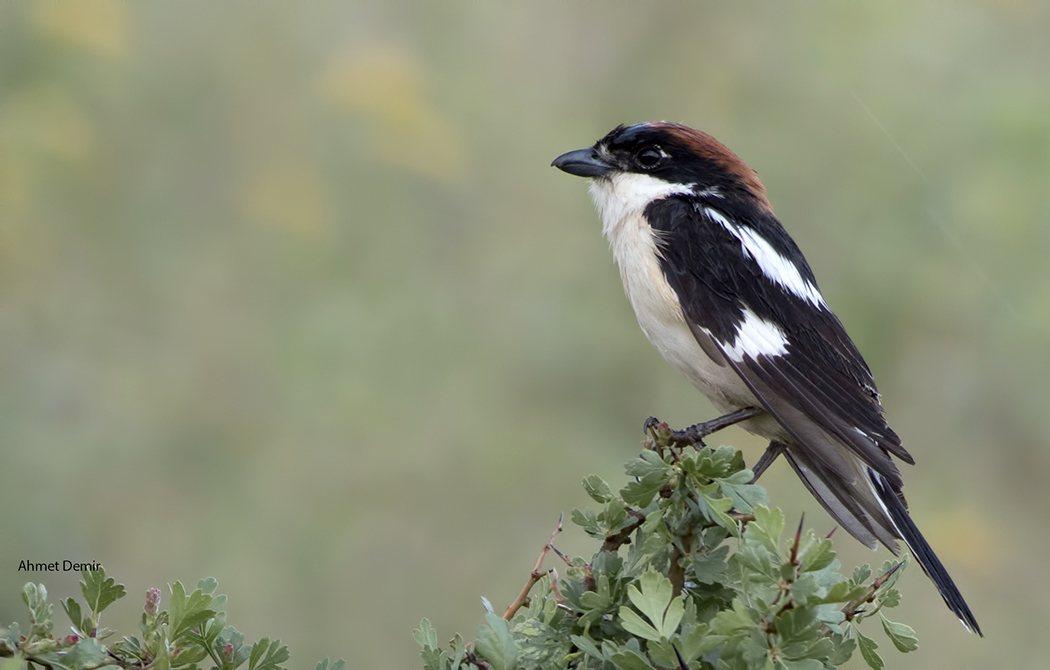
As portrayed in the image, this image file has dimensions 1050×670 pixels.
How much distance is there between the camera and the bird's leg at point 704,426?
4.11ft

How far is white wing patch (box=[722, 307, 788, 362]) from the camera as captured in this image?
1.84m

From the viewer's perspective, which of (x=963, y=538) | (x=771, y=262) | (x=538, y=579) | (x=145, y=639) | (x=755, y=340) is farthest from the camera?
(x=963, y=538)

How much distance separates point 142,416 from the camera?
331 cm

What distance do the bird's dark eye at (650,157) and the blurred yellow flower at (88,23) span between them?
240cm

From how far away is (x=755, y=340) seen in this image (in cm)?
187

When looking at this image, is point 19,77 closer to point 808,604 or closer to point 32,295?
point 32,295

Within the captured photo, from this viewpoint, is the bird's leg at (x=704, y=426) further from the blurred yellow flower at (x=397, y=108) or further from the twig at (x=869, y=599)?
the blurred yellow flower at (x=397, y=108)

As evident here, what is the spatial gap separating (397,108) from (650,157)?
1878mm

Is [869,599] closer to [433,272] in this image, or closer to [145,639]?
[145,639]

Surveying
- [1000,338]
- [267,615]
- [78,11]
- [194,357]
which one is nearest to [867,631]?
[1000,338]

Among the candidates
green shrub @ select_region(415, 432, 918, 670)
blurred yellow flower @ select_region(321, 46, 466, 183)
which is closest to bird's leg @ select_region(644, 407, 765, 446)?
green shrub @ select_region(415, 432, 918, 670)

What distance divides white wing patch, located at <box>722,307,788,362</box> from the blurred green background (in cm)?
141

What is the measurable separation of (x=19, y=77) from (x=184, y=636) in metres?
3.25

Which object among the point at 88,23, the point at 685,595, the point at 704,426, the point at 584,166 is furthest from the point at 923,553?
the point at 88,23
